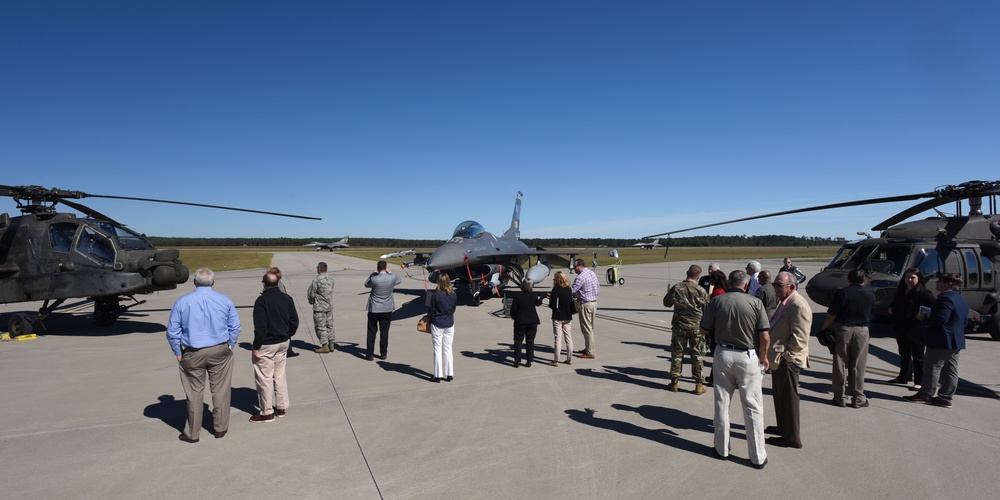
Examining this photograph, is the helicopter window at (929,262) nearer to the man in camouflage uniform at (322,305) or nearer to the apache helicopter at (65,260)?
the man in camouflage uniform at (322,305)

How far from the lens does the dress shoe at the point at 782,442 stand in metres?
4.91

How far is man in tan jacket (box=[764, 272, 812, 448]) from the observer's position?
4.78m

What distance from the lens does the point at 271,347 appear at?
5.68m

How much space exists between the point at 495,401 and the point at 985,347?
405 inches

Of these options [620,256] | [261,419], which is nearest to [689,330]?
[261,419]

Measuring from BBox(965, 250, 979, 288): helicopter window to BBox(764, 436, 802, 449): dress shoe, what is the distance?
369 inches

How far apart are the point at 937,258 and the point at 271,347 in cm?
1338

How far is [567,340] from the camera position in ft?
27.1

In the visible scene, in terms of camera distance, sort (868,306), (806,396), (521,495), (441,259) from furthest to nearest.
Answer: (441,259), (806,396), (868,306), (521,495)

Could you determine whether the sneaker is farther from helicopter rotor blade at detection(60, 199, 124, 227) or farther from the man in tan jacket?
helicopter rotor blade at detection(60, 199, 124, 227)

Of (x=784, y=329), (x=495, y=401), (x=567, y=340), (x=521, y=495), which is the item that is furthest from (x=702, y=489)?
(x=567, y=340)

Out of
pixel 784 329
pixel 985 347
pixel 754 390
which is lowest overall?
pixel 985 347

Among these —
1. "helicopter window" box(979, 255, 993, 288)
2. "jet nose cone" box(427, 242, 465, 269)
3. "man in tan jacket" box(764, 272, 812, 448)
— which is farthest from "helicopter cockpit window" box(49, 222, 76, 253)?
"helicopter window" box(979, 255, 993, 288)

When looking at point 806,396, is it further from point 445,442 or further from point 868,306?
point 445,442
